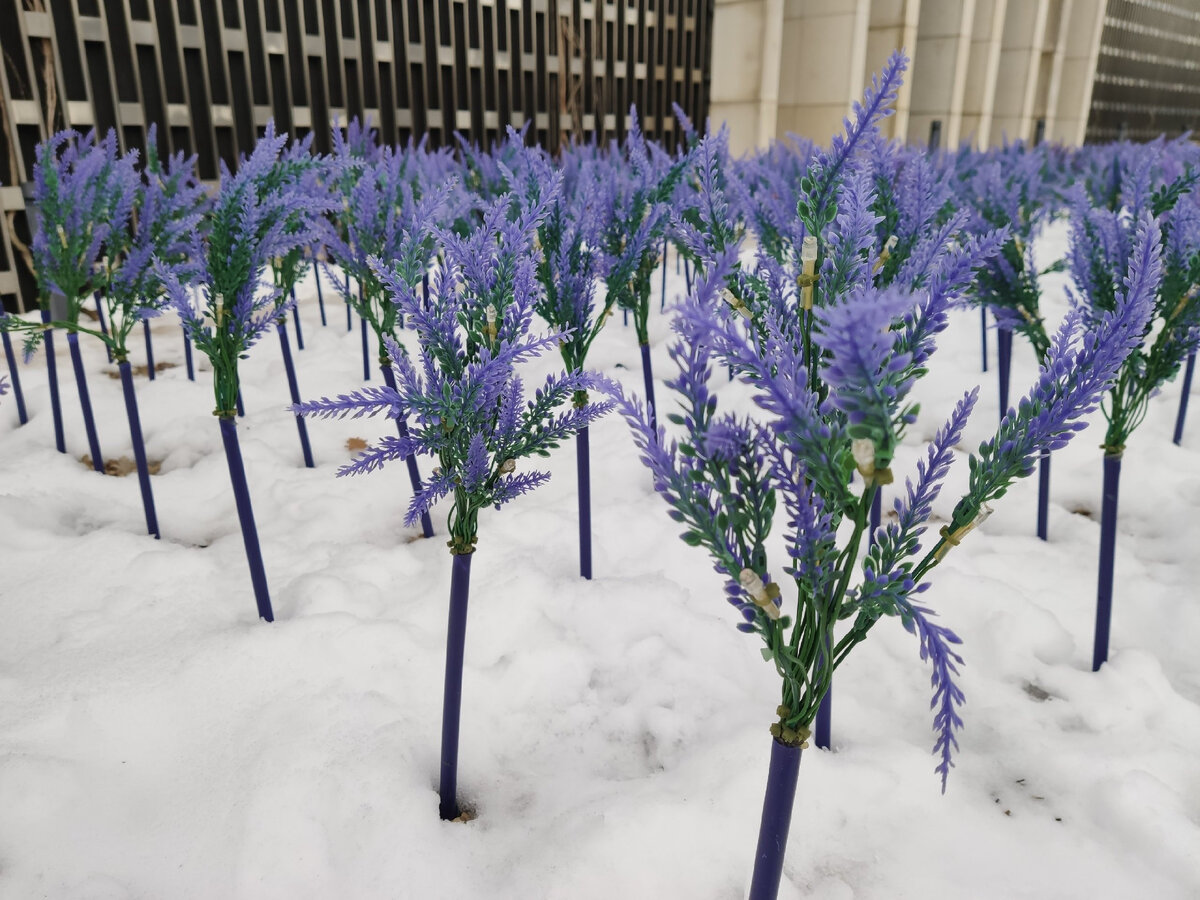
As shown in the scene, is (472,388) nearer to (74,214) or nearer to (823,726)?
(823,726)

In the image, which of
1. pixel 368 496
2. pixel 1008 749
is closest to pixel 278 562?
pixel 368 496

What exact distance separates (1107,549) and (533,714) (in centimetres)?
131

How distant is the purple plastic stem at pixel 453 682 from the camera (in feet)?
3.90

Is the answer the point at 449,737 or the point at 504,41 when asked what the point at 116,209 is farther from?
the point at 504,41

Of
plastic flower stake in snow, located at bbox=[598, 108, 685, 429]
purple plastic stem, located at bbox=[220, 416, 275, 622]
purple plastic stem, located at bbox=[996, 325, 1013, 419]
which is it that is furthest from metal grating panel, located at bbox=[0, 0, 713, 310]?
purple plastic stem, located at bbox=[996, 325, 1013, 419]

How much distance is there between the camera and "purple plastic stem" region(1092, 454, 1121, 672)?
5.48 feet

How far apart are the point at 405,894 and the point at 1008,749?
1157 millimetres

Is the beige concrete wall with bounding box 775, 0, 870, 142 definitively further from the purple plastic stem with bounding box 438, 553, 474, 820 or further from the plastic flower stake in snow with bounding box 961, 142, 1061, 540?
the purple plastic stem with bounding box 438, 553, 474, 820

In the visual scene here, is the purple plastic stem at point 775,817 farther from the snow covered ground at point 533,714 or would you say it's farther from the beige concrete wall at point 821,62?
the beige concrete wall at point 821,62

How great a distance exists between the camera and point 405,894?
1177mm

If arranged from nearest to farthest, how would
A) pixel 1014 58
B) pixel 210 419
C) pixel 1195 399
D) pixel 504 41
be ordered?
1. pixel 210 419
2. pixel 1195 399
3. pixel 504 41
4. pixel 1014 58

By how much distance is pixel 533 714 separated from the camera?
5.24 feet

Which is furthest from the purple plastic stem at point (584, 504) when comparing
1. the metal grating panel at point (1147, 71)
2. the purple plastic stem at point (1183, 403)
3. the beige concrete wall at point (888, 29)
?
the metal grating panel at point (1147, 71)

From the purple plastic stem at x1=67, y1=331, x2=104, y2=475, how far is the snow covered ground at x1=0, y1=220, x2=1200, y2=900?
65 mm
